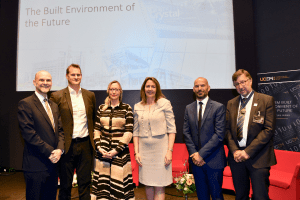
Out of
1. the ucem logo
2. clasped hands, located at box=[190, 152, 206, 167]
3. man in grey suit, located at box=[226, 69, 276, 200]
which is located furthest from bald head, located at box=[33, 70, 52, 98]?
the ucem logo

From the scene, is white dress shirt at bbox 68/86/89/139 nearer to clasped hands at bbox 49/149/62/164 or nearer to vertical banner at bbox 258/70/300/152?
clasped hands at bbox 49/149/62/164

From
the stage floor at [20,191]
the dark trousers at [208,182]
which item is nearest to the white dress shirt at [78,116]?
the dark trousers at [208,182]

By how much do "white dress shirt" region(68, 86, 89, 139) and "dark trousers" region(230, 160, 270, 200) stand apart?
1.79 meters

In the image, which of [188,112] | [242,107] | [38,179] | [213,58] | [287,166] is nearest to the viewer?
[38,179]

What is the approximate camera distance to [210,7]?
4344mm

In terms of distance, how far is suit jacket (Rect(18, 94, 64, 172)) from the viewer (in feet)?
6.56

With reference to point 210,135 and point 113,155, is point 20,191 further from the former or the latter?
point 210,135

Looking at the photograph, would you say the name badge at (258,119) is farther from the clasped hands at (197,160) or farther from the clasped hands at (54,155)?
the clasped hands at (54,155)

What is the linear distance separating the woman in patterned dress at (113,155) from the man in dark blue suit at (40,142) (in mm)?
451

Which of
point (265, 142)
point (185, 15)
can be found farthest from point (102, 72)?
point (265, 142)

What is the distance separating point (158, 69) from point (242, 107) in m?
2.36

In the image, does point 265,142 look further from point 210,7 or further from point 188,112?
point 210,7

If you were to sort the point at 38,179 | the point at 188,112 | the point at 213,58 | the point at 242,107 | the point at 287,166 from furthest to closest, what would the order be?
the point at 213,58, the point at 287,166, the point at 188,112, the point at 242,107, the point at 38,179

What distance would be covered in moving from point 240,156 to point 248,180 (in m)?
0.33
